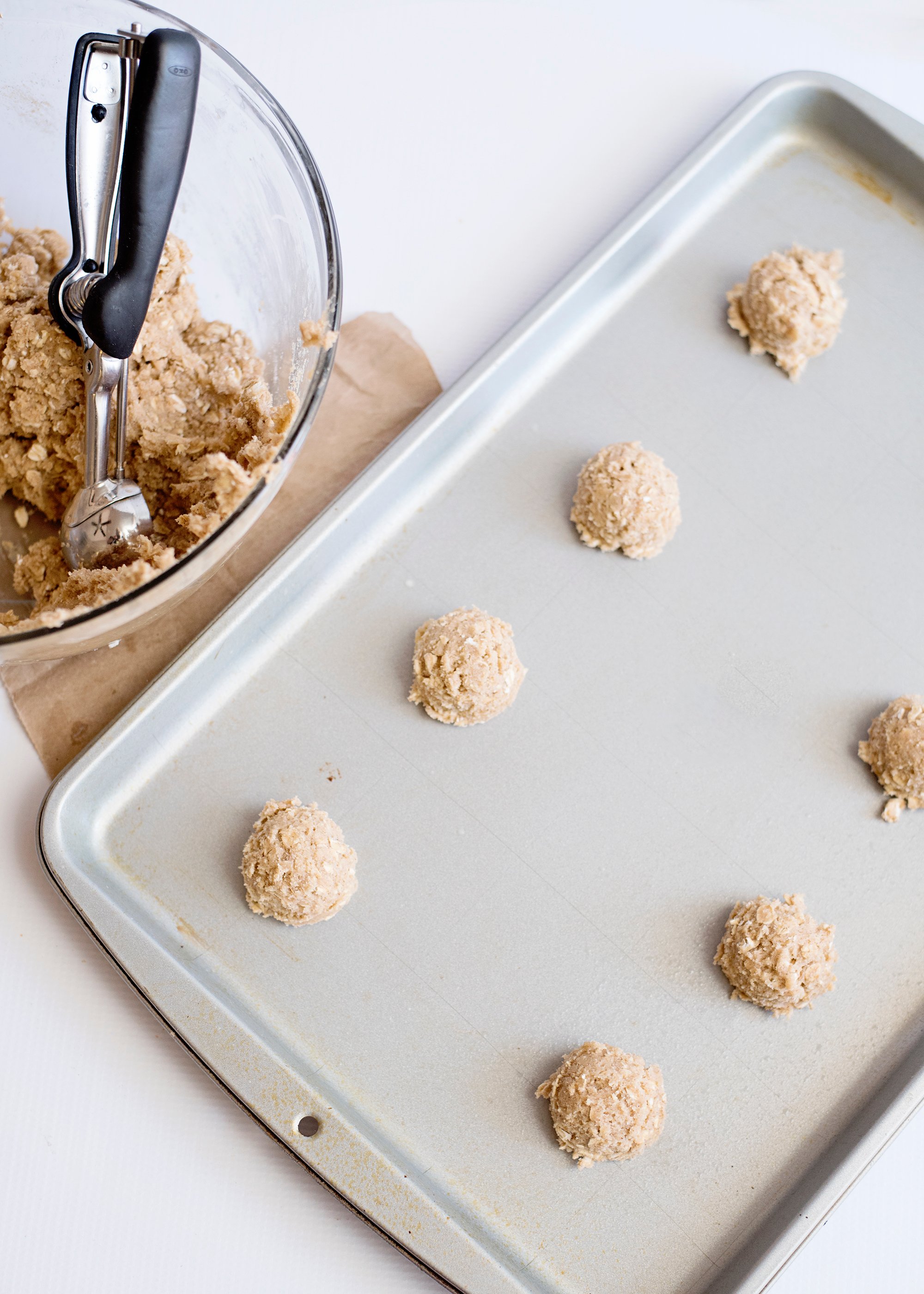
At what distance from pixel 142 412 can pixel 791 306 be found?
0.68 metres

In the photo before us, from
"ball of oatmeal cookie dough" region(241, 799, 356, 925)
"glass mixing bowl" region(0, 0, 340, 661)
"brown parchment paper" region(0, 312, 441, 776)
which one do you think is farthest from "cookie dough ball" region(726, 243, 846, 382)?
"ball of oatmeal cookie dough" region(241, 799, 356, 925)

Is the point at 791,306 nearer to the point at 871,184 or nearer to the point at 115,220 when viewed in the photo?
the point at 871,184

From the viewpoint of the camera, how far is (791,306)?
1012 millimetres

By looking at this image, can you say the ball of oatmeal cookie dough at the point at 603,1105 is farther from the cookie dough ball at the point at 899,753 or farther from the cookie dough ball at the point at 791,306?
the cookie dough ball at the point at 791,306

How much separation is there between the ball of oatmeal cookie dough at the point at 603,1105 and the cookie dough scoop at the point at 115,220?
64 centimetres

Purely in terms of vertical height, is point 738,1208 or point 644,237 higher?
point 644,237

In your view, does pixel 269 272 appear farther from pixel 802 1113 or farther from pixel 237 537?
pixel 802 1113

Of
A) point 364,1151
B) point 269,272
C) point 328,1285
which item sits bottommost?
point 328,1285

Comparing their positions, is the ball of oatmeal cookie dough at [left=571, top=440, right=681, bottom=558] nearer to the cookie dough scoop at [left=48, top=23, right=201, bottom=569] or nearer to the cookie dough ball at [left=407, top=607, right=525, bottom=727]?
the cookie dough ball at [left=407, top=607, right=525, bottom=727]

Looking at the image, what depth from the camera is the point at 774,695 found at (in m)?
0.99

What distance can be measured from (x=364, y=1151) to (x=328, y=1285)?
19 cm

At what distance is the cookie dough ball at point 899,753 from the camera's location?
0.93 meters

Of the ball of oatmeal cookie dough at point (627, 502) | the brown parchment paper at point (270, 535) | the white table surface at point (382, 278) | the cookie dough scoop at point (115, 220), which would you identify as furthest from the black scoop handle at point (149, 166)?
the ball of oatmeal cookie dough at point (627, 502)

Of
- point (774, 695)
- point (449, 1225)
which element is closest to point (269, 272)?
point (774, 695)
